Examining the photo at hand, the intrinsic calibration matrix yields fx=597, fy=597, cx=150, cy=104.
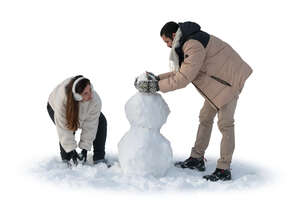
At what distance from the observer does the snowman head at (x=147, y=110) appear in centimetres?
647

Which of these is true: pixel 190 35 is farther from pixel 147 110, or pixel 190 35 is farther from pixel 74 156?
pixel 74 156

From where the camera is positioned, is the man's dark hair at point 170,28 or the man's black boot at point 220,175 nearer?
the man's dark hair at point 170,28

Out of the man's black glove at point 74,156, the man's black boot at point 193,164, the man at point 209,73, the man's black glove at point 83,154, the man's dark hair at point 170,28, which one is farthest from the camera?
the man's black boot at point 193,164

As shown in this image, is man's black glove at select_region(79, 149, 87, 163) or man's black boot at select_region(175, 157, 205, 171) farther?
man's black boot at select_region(175, 157, 205, 171)

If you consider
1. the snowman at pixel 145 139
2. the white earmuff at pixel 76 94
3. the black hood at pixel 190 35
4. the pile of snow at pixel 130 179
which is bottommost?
the pile of snow at pixel 130 179

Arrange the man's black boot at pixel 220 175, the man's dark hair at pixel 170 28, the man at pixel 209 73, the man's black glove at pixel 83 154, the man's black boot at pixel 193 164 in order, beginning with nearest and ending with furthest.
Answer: the man at pixel 209 73
the man's dark hair at pixel 170 28
the man's black boot at pixel 220 175
the man's black glove at pixel 83 154
the man's black boot at pixel 193 164

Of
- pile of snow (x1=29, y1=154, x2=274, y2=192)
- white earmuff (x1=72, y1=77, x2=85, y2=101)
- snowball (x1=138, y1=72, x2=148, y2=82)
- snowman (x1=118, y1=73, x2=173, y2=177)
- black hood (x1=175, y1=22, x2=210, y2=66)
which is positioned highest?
black hood (x1=175, y1=22, x2=210, y2=66)

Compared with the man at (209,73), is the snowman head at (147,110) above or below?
below

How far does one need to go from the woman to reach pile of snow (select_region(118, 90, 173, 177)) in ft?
1.38

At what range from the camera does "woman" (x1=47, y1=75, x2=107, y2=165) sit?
649 cm

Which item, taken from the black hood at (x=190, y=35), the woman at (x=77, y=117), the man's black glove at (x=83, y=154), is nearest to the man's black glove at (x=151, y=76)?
the black hood at (x=190, y=35)

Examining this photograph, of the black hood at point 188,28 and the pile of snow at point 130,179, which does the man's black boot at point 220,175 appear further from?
the black hood at point 188,28

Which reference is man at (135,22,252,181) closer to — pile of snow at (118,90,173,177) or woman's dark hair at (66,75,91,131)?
pile of snow at (118,90,173,177)

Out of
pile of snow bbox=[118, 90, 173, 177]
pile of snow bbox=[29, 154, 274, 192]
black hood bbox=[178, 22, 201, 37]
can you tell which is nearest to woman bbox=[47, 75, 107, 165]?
pile of snow bbox=[29, 154, 274, 192]
